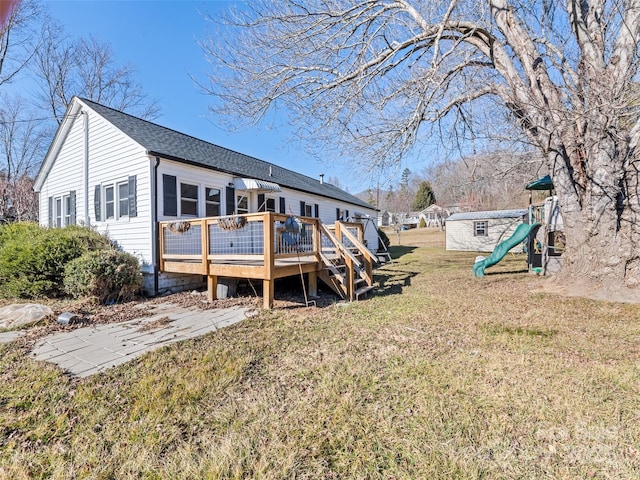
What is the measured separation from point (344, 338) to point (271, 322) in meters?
1.41

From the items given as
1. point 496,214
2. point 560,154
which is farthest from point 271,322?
point 496,214

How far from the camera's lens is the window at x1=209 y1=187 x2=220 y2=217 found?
29.3 feet

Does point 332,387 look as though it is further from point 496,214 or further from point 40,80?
point 40,80

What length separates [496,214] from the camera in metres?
20.8

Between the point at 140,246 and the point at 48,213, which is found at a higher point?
the point at 48,213

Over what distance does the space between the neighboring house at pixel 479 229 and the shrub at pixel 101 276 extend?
20.8m

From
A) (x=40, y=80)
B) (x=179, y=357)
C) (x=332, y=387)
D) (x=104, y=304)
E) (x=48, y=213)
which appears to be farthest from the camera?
(x=40, y=80)

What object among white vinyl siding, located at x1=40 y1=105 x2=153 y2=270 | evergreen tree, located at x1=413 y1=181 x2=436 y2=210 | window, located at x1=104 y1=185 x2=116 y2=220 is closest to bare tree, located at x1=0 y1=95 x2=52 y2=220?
white vinyl siding, located at x1=40 y1=105 x2=153 y2=270

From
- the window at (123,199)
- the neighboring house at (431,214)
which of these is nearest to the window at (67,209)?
the window at (123,199)

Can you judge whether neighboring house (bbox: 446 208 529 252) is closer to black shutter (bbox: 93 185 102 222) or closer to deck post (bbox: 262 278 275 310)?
deck post (bbox: 262 278 275 310)

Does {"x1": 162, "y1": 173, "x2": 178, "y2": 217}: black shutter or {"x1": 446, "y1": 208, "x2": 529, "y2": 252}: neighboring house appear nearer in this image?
{"x1": 162, "y1": 173, "x2": 178, "y2": 217}: black shutter

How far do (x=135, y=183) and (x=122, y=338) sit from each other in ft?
16.3

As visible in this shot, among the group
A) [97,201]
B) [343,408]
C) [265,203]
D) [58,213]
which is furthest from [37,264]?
[343,408]

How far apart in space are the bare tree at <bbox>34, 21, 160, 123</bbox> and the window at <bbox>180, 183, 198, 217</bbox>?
16309 mm
